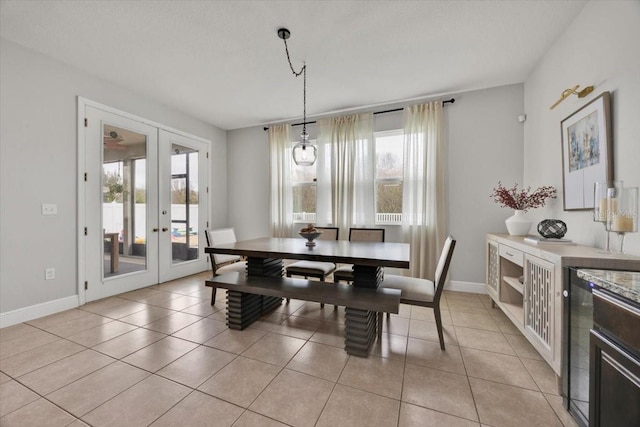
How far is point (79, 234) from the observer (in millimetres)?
3004

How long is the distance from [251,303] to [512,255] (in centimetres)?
249

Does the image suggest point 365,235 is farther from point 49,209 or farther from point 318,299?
point 49,209

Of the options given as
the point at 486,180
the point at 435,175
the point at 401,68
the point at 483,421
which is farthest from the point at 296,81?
the point at 483,421

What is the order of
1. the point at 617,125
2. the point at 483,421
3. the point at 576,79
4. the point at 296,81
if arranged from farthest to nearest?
1. the point at 296,81
2. the point at 576,79
3. the point at 617,125
4. the point at 483,421

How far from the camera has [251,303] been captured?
2535 millimetres

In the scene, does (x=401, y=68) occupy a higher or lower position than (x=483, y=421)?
higher

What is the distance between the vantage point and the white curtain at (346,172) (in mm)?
3959

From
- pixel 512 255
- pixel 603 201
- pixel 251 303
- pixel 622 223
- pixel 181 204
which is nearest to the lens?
pixel 622 223

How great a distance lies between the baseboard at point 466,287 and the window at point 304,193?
2304mm

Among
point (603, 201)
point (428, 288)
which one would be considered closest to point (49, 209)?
point (428, 288)

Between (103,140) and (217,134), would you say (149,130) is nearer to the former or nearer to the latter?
(103,140)

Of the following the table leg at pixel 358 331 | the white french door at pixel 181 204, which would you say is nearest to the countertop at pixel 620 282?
the table leg at pixel 358 331

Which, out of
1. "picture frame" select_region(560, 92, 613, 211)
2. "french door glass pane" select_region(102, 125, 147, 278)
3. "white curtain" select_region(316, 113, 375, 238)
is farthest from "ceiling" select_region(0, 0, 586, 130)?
"picture frame" select_region(560, 92, 613, 211)

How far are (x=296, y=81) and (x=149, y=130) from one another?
2.32 meters
